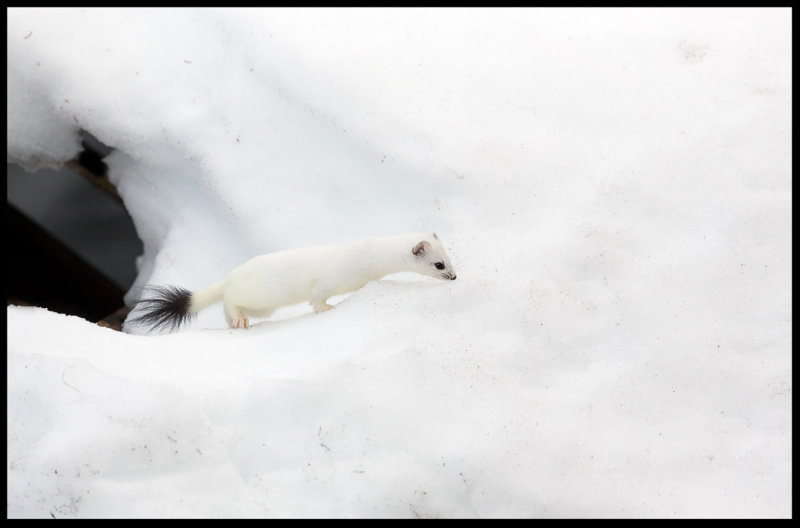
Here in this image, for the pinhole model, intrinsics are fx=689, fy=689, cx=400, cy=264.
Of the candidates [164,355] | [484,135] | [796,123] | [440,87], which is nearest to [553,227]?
[484,135]

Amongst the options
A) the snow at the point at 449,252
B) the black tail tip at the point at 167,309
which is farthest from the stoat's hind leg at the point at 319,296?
the black tail tip at the point at 167,309

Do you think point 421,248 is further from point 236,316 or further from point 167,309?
point 167,309

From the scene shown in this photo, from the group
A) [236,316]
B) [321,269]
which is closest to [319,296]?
[321,269]

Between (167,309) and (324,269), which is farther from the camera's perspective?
(167,309)

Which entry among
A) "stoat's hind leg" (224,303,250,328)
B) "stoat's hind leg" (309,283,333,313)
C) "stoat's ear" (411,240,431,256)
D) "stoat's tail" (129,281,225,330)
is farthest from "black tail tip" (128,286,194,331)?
"stoat's ear" (411,240,431,256)

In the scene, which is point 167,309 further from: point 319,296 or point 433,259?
point 433,259

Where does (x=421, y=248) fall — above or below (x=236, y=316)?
above

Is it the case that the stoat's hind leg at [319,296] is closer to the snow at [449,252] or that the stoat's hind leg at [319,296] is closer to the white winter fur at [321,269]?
the white winter fur at [321,269]
